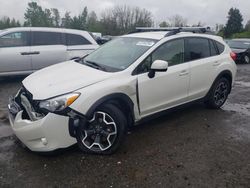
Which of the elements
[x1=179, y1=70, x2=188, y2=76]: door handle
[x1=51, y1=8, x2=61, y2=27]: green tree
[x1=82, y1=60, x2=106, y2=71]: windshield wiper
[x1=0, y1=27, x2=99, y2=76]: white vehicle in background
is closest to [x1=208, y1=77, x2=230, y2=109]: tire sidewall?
[x1=179, y1=70, x2=188, y2=76]: door handle

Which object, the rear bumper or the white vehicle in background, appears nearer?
the rear bumper

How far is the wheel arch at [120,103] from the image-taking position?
3.35 m

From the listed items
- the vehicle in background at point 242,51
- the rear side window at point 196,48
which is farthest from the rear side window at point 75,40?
the vehicle in background at point 242,51

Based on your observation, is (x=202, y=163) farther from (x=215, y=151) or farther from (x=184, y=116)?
(x=184, y=116)

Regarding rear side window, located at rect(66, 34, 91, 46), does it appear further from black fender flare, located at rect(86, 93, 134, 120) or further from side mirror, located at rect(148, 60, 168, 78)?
black fender flare, located at rect(86, 93, 134, 120)

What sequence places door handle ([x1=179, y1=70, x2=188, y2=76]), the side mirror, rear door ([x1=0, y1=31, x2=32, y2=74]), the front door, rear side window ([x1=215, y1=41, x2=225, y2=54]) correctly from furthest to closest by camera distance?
1. rear door ([x1=0, y1=31, x2=32, y2=74])
2. rear side window ([x1=215, y1=41, x2=225, y2=54])
3. door handle ([x1=179, y1=70, x2=188, y2=76])
4. the front door
5. the side mirror

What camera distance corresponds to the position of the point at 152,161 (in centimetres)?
348

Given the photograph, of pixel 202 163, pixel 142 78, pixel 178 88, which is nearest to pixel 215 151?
pixel 202 163

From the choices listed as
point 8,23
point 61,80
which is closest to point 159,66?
point 61,80

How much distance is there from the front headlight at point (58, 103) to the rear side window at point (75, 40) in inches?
208

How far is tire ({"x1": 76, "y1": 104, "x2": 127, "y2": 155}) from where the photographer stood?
347 cm

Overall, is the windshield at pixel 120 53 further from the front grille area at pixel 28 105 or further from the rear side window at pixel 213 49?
the rear side window at pixel 213 49

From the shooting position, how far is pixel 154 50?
4145 mm

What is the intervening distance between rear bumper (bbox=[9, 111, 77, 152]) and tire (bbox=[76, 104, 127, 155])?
20cm
